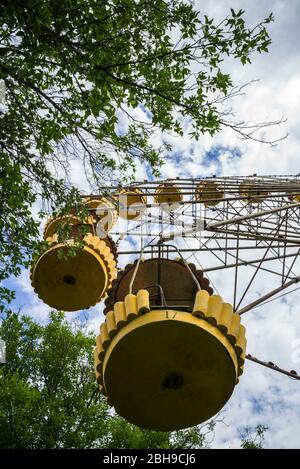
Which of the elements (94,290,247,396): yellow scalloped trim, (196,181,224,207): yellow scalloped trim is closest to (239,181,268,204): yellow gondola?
(196,181,224,207): yellow scalloped trim

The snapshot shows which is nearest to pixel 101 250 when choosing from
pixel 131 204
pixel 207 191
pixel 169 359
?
pixel 207 191

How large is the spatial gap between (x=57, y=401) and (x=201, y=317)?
1209cm

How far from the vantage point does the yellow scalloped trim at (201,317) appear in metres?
5.13

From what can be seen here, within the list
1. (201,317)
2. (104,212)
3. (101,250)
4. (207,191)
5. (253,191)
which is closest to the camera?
(201,317)

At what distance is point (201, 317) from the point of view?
16.8 feet

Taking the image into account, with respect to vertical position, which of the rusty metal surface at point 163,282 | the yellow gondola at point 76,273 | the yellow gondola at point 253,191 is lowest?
the rusty metal surface at point 163,282

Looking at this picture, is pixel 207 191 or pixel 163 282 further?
pixel 207 191

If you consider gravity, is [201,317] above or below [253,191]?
below

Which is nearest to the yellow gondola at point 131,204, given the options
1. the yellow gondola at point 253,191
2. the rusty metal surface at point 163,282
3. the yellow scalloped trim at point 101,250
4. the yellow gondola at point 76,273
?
the yellow scalloped trim at point 101,250

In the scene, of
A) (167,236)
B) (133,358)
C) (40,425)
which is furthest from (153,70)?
(40,425)

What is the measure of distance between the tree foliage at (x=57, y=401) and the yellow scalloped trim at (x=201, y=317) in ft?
25.4

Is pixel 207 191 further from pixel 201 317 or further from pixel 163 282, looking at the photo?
pixel 201 317

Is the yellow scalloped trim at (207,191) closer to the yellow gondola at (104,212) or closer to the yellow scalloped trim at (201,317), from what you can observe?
the yellow gondola at (104,212)

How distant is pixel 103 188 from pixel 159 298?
262cm
